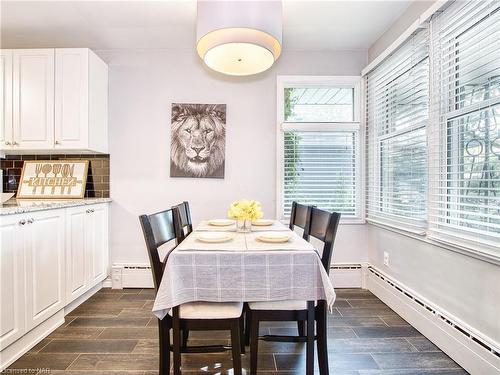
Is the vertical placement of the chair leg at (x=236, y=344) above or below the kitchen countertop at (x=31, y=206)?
below

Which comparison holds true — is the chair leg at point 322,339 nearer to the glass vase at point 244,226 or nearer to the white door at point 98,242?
the glass vase at point 244,226

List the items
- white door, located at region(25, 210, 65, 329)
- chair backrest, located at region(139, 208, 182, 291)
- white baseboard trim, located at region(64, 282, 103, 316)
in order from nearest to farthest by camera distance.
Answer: chair backrest, located at region(139, 208, 182, 291), white door, located at region(25, 210, 65, 329), white baseboard trim, located at region(64, 282, 103, 316)

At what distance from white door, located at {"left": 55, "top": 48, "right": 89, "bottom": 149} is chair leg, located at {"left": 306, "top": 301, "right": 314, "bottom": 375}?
252 cm

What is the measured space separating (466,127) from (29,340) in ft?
10.4

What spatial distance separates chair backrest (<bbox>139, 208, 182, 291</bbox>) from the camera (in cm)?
156

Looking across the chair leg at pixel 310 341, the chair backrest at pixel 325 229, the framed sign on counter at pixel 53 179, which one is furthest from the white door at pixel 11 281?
the chair backrest at pixel 325 229

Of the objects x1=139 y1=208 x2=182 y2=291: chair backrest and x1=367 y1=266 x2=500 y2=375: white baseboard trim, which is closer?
x1=139 y1=208 x2=182 y2=291: chair backrest

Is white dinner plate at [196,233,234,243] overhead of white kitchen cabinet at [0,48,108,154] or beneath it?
beneath

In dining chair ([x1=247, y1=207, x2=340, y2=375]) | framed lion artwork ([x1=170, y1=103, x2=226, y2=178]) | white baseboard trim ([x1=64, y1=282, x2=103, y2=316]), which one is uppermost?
framed lion artwork ([x1=170, y1=103, x2=226, y2=178])

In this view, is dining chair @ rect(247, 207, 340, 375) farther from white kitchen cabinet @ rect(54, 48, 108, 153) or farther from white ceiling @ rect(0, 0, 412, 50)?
white kitchen cabinet @ rect(54, 48, 108, 153)

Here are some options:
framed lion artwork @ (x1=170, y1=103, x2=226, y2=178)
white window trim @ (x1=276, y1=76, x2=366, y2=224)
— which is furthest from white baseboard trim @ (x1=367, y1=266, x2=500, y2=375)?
framed lion artwork @ (x1=170, y1=103, x2=226, y2=178)

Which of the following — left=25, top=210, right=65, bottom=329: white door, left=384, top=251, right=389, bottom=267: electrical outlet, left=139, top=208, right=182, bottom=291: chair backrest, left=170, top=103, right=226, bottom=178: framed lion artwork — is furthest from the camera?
left=170, top=103, right=226, bottom=178: framed lion artwork

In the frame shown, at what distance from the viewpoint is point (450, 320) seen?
2.03 metres

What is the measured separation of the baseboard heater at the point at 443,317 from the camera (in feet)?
5.69
